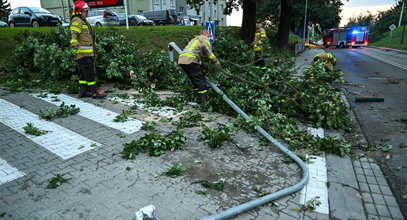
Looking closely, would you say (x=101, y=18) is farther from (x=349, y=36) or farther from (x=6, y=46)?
(x=349, y=36)

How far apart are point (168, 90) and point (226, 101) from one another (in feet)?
8.56

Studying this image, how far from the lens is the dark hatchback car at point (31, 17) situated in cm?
1880

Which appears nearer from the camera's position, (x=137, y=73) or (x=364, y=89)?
(x=137, y=73)

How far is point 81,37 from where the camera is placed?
666 cm

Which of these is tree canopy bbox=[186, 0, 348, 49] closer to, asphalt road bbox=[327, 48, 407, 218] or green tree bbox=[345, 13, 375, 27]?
asphalt road bbox=[327, 48, 407, 218]

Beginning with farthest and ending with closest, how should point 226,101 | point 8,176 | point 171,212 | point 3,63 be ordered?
point 3,63
point 226,101
point 8,176
point 171,212

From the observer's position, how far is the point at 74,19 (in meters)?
6.55

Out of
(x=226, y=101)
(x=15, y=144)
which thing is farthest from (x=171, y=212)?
(x=226, y=101)

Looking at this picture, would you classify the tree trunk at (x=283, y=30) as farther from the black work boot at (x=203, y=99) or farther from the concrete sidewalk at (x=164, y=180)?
→ the concrete sidewalk at (x=164, y=180)

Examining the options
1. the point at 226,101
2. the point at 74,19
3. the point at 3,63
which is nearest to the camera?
the point at 226,101

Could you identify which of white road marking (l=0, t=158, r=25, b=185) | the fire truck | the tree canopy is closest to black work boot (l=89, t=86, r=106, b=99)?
white road marking (l=0, t=158, r=25, b=185)

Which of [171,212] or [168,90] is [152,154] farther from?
[168,90]

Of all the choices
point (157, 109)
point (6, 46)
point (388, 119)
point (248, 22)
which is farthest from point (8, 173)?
point (248, 22)

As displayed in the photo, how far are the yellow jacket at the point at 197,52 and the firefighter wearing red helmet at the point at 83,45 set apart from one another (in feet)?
7.83
